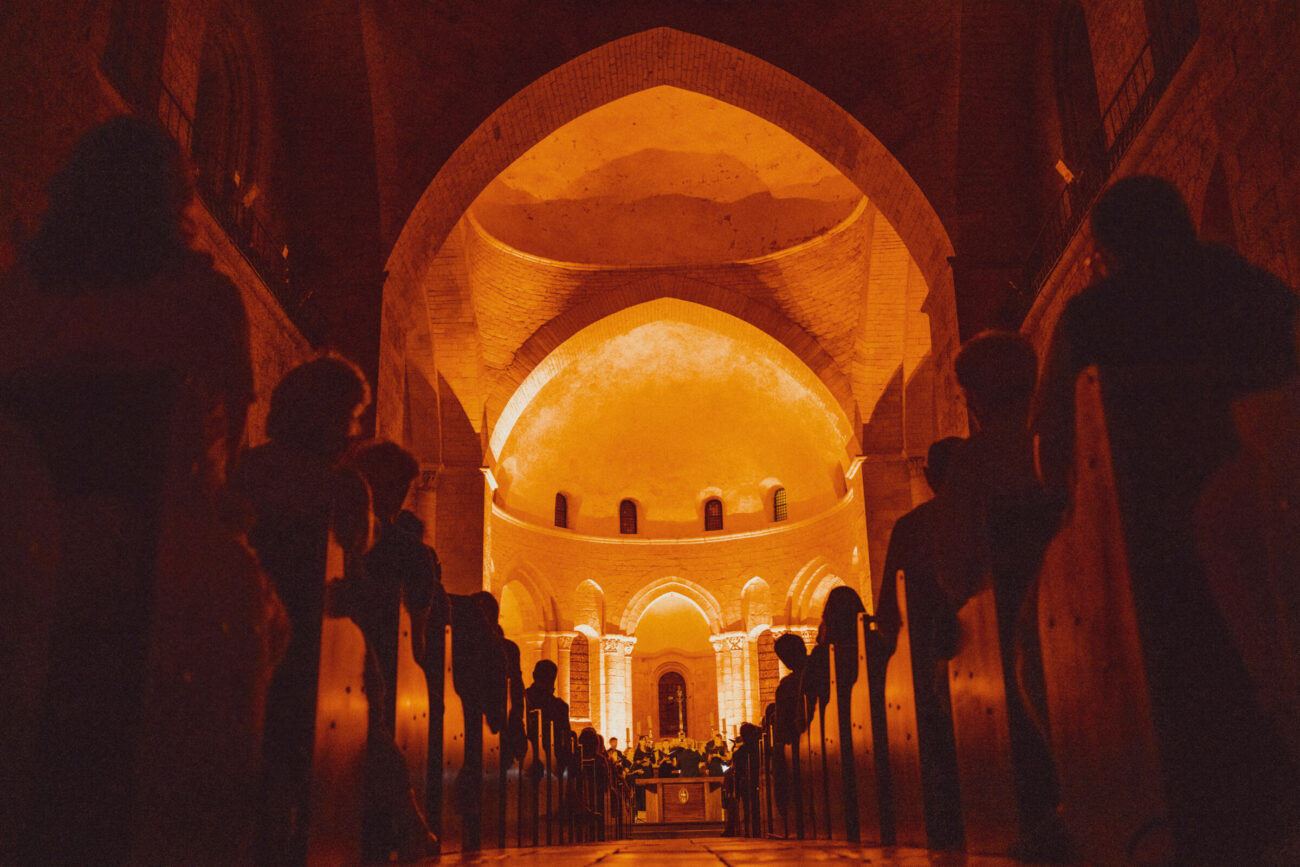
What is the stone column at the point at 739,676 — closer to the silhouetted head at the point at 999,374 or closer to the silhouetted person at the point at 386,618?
the silhouetted person at the point at 386,618

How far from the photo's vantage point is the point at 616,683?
2231 centimetres

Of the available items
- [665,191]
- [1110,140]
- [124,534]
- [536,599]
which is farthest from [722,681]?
[124,534]

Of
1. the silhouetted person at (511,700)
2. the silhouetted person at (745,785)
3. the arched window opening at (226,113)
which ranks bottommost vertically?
the silhouetted person at (745,785)

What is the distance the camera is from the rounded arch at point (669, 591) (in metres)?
22.6

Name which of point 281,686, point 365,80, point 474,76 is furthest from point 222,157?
point 281,686

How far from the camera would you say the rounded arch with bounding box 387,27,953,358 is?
11.4m

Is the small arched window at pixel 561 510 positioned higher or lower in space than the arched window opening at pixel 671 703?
higher

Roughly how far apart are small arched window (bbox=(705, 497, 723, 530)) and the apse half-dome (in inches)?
5.4

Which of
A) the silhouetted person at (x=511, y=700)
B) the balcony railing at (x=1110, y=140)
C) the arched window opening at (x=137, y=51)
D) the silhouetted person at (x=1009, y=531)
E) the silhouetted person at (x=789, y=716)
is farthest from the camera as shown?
the balcony railing at (x=1110, y=140)

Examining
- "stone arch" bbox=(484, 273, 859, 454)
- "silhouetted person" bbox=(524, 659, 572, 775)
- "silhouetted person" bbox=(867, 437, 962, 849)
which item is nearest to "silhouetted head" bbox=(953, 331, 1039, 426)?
"silhouetted person" bbox=(867, 437, 962, 849)

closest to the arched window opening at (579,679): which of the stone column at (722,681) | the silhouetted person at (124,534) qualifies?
the stone column at (722,681)

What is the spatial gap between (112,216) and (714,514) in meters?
21.7

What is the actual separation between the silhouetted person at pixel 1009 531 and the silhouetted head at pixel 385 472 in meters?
1.92

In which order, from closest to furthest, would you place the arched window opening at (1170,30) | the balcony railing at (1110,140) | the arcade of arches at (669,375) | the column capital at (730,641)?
the arched window opening at (1170,30) < the balcony railing at (1110,140) < the arcade of arches at (669,375) < the column capital at (730,641)
